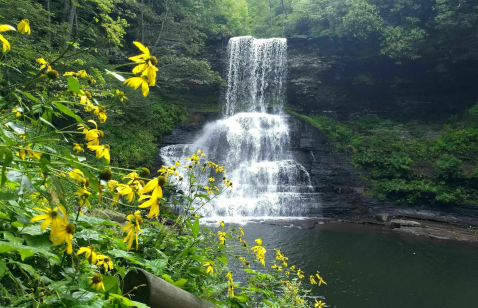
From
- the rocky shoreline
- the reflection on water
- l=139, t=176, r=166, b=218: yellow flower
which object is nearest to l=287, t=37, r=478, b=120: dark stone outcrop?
the rocky shoreline

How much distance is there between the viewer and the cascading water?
43.7 ft

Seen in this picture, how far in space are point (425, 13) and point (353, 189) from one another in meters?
10.9

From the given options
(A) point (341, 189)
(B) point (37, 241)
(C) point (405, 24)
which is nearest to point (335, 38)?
(C) point (405, 24)

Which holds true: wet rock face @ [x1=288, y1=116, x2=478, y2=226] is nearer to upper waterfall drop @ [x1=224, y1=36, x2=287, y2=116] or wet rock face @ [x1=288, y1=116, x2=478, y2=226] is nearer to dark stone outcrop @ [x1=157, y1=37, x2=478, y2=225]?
dark stone outcrop @ [x1=157, y1=37, x2=478, y2=225]

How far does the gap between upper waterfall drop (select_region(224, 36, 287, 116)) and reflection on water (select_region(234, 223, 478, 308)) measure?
11.0 meters

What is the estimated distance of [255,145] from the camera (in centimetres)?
1648

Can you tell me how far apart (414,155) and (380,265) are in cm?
1027

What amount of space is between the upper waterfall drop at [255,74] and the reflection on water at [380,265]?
36.0 ft

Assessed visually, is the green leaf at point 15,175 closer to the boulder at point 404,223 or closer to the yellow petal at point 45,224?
the yellow petal at point 45,224

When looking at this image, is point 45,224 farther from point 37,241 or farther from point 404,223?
point 404,223

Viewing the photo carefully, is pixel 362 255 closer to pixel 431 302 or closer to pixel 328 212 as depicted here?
pixel 431 302

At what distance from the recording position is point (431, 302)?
17.7ft

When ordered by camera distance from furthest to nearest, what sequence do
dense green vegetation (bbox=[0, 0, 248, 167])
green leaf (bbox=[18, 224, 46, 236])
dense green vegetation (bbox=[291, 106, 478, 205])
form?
dense green vegetation (bbox=[291, 106, 478, 205]), dense green vegetation (bbox=[0, 0, 248, 167]), green leaf (bbox=[18, 224, 46, 236])

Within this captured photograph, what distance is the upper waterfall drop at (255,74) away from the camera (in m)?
19.3
